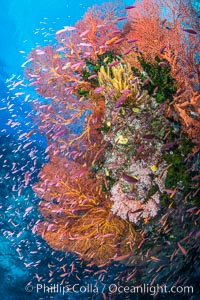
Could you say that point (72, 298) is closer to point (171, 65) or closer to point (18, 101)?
point (171, 65)

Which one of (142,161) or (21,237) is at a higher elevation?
(142,161)

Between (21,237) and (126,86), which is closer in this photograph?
(126,86)

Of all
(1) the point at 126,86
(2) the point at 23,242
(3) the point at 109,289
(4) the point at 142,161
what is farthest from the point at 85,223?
(2) the point at 23,242

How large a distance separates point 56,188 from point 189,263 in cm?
343

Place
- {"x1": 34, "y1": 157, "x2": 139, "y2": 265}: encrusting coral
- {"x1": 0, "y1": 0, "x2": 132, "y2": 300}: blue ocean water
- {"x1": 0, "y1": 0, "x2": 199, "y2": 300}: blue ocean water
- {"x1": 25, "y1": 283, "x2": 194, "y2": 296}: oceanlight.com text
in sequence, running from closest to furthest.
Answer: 1. {"x1": 34, "y1": 157, "x2": 139, "y2": 265}: encrusting coral
2. {"x1": 25, "y1": 283, "x2": 194, "y2": 296}: oceanlight.com text
3. {"x1": 0, "y1": 0, "x2": 199, "y2": 300}: blue ocean water
4. {"x1": 0, "y1": 0, "x2": 132, "y2": 300}: blue ocean water

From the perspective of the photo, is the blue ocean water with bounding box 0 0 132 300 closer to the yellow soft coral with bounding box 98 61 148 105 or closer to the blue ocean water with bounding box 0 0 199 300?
the blue ocean water with bounding box 0 0 199 300

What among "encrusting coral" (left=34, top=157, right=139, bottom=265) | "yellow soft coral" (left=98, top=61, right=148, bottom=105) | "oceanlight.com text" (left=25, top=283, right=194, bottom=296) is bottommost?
"oceanlight.com text" (left=25, top=283, right=194, bottom=296)

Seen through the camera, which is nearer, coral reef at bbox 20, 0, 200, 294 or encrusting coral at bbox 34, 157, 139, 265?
coral reef at bbox 20, 0, 200, 294

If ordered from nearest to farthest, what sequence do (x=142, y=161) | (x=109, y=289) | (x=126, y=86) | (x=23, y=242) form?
(x=126, y=86), (x=142, y=161), (x=109, y=289), (x=23, y=242)

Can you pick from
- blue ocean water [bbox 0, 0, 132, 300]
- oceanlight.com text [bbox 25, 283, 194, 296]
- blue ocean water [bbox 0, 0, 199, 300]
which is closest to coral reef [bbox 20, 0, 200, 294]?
oceanlight.com text [bbox 25, 283, 194, 296]

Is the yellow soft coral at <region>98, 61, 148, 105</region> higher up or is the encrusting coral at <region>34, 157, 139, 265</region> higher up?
the yellow soft coral at <region>98, 61, 148, 105</region>

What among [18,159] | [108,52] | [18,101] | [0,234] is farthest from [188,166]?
[18,101]

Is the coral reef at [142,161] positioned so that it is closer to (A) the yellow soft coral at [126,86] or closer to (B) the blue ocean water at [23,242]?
(A) the yellow soft coral at [126,86]

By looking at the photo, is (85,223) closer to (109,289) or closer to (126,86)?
(126,86)
